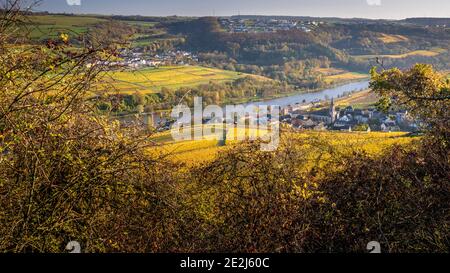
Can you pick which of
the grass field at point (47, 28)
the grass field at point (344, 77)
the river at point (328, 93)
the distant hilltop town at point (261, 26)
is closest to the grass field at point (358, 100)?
the river at point (328, 93)

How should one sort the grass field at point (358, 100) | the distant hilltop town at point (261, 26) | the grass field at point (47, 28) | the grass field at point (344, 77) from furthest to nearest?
the distant hilltop town at point (261, 26) → the grass field at point (344, 77) → the grass field at point (358, 100) → the grass field at point (47, 28)

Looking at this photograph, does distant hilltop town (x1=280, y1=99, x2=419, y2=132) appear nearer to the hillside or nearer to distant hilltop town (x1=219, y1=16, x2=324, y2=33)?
the hillside

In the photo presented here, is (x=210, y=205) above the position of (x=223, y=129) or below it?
above

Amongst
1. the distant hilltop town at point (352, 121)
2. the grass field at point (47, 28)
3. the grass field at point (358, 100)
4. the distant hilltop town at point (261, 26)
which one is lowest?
the grass field at point (358, 100)

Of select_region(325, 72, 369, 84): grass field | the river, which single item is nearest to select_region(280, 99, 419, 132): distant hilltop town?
the river

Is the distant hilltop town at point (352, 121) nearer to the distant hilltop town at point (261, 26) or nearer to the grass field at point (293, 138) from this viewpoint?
the grass field at point (293, 138)

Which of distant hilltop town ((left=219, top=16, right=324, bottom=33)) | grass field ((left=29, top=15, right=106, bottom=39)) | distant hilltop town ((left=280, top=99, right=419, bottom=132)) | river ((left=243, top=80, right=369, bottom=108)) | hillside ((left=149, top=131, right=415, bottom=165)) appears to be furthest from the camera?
distant hilltop town ((left=219, top=16, right=324, bottom=33))

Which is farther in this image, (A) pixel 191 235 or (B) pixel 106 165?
(A) pixel 191 235

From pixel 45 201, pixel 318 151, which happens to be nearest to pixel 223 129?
pixel 318 151

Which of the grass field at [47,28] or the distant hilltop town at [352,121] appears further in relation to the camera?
the distant hilltop town at [352,121]
